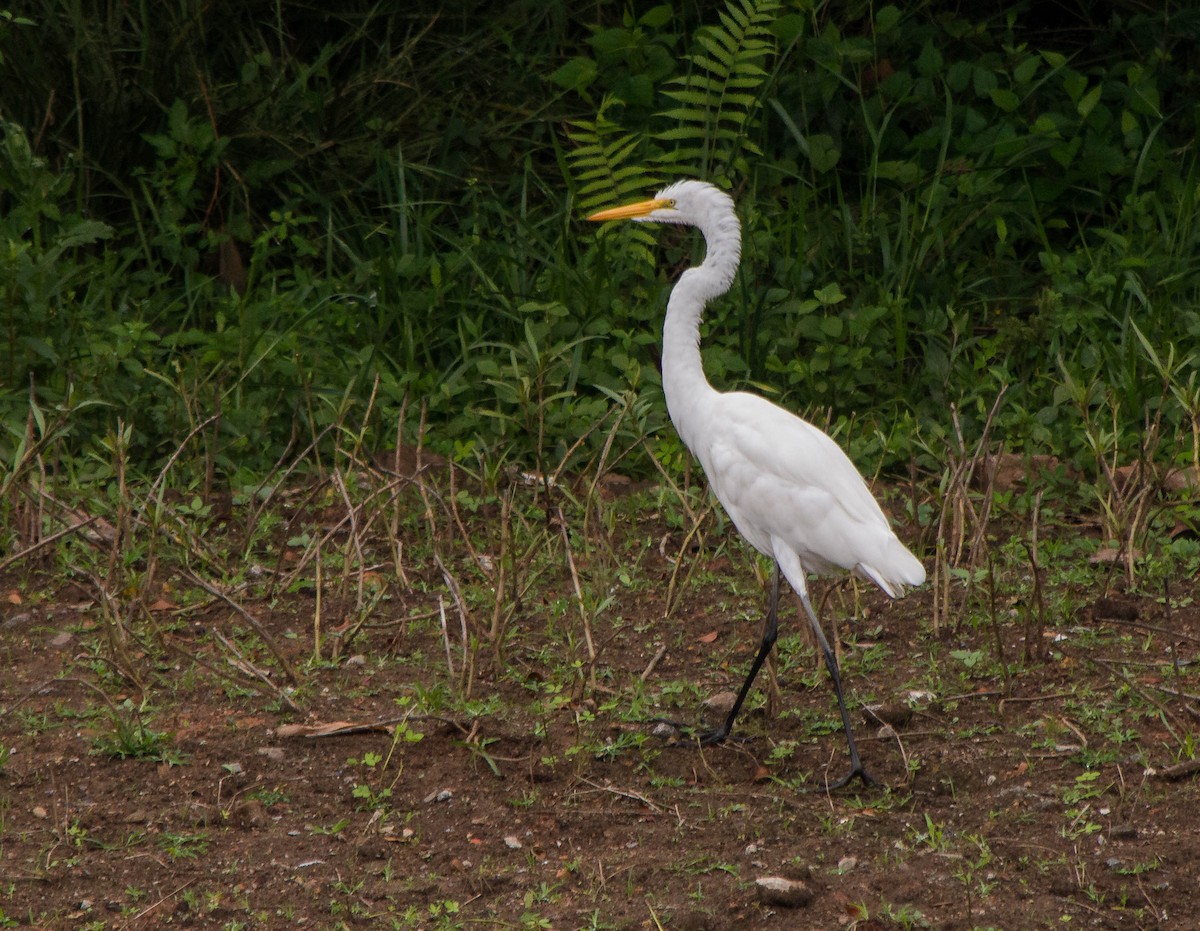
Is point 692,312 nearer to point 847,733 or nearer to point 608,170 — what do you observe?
point 847,733

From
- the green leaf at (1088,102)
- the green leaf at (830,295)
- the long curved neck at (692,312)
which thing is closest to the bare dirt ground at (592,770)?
the long curved neck at (692,312)

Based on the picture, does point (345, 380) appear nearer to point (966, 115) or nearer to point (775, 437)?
point (775, 437)

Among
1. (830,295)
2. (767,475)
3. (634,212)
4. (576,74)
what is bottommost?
(830,295)

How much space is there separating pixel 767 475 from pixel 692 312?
561mm

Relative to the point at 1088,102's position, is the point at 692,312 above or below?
above

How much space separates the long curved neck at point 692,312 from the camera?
4.36m

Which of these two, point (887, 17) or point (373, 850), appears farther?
point (887, 17)

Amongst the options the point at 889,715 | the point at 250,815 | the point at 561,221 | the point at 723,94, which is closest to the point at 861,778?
the point at 889,715

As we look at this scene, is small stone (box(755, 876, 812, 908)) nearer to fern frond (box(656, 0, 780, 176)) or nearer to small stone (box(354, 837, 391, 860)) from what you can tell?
small stone (box(354, 837, 391, 860))

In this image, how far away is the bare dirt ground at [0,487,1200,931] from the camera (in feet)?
9.82

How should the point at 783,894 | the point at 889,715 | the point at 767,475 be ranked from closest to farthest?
the point at 783,894
the point at 889,715
the point at 767,475

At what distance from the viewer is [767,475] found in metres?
4.09

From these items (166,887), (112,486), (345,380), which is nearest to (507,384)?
(345,380)

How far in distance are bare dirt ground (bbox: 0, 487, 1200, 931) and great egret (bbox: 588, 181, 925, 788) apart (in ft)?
0.85
